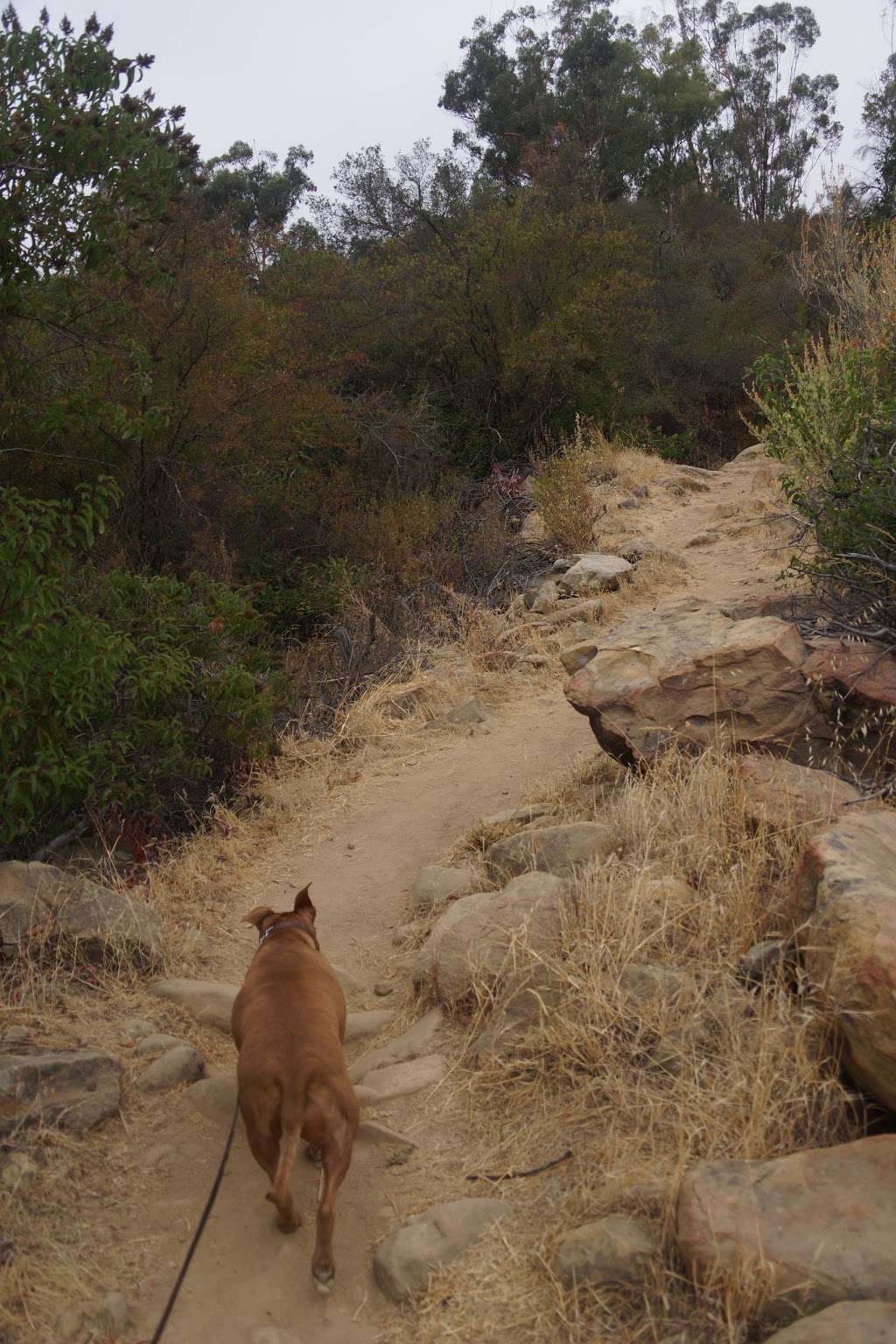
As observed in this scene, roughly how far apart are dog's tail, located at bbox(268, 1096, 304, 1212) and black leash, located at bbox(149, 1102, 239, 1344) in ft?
0.87

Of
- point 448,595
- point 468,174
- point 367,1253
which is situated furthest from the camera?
point 468,174

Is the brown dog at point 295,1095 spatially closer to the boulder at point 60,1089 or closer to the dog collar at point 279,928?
the dog collar at point 279,928

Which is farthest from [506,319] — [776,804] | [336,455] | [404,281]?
[776,804]

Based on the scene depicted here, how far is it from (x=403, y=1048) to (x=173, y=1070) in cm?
77

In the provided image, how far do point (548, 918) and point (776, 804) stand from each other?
1.00 m

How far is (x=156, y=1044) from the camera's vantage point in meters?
3.98

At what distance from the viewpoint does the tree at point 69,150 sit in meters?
4.42

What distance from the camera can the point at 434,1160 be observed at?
3.36 m

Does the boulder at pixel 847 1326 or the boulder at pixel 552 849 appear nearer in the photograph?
the boulder at pixel 847 1326

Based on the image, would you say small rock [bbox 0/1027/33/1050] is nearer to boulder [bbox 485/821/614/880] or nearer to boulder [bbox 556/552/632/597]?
boulder [bbox 485/821/614/880]

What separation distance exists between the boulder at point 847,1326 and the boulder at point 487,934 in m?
1.61

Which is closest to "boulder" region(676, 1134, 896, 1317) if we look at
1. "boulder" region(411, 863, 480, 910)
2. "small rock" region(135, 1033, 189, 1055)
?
"small rock" region(135, 1033, 189, 1055)

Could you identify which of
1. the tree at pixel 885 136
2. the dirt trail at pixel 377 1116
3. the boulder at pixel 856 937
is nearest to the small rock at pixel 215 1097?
the dirt trail at pixel 377 1116

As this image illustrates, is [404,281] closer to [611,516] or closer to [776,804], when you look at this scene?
[611,516]
